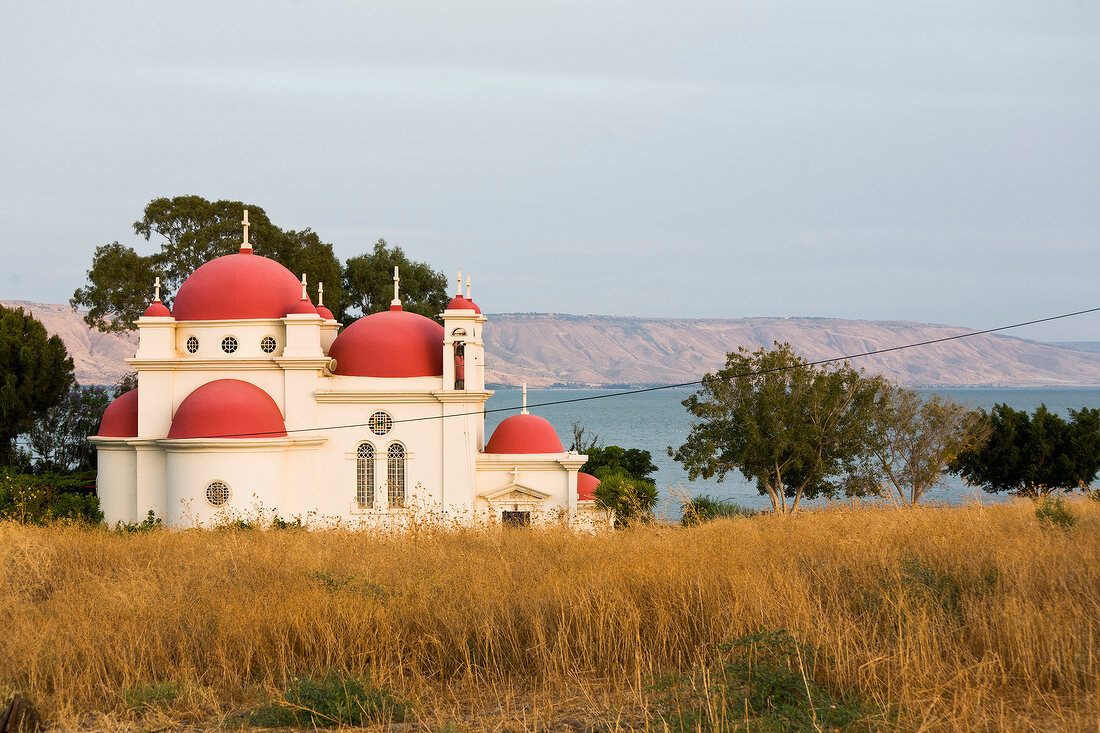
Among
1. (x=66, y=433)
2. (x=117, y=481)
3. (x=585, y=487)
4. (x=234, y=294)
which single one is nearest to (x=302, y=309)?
(x=234, y=294)

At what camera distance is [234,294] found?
26.8 meters

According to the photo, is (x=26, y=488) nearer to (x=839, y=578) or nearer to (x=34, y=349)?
(x=34, y=349)

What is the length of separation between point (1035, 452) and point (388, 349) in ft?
91.8

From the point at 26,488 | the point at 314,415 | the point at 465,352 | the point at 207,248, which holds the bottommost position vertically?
the point at 26,488

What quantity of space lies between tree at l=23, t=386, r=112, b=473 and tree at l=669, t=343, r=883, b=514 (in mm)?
24675

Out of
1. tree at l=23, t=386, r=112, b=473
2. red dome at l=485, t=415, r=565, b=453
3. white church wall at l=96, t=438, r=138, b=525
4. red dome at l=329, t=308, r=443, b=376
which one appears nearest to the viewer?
white church wall at l=96, t=438, r=138, b=525

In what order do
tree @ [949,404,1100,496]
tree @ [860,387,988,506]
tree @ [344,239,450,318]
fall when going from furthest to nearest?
tree @ [344,239,450,318]
tree @ [949,404,1100,496]
tree @ [860,387,988,506]

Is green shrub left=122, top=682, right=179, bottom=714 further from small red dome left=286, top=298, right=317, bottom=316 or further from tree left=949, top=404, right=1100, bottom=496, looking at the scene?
tree left=949, top=404, right=1100, bottom=496

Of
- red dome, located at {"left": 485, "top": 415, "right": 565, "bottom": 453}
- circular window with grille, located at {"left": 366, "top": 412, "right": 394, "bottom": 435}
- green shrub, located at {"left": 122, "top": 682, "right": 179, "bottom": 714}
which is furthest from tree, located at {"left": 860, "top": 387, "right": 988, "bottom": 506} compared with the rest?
green shrub, located at {"left": 122, "top": 682, "right": 179, "bottom": 714}

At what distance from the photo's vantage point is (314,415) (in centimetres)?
2641

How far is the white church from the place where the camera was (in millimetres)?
26109

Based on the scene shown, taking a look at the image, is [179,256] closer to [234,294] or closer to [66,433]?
[66,433]

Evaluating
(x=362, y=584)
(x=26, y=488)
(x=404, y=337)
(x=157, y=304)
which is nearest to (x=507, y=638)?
(x=362, y=584)

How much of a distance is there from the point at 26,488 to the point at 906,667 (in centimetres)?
2763
